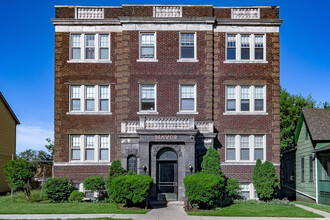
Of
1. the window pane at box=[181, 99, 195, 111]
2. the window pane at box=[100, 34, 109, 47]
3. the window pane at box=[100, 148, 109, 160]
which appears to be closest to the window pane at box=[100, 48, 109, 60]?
the window pane at box=[100, 34, 109, 47]

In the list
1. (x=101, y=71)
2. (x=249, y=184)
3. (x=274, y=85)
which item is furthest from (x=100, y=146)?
(x=274, y=85)

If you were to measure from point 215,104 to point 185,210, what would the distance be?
8.06 m

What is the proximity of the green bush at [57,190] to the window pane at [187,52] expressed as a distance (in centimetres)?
1077

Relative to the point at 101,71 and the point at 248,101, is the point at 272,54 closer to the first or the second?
the point at 248,101

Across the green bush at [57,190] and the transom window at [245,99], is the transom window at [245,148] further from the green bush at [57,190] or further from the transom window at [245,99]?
the green bush at [57,190]

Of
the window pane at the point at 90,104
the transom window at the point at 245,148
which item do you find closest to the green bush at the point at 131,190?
the window pane at the point at 90,104

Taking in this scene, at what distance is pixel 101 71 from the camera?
26.1 meters

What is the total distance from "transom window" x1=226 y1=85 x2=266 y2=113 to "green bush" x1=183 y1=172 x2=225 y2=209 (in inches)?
279

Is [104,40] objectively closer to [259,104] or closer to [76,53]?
[76,53]

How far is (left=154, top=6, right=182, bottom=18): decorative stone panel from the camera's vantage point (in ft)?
85.1

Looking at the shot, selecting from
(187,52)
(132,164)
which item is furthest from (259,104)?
(132,164)

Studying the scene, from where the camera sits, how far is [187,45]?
85.1ft

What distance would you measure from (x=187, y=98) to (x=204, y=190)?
7.97 metres

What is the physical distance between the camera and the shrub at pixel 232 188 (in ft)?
78.5
